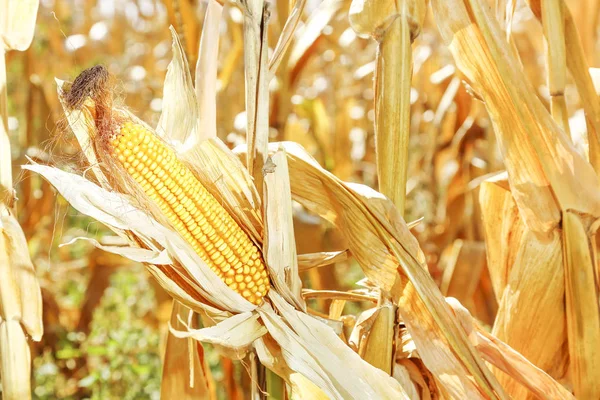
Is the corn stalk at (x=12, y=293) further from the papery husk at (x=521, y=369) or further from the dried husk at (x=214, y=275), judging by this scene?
the papery husk at (x=521, y=369)

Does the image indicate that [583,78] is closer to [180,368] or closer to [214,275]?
[214,275]

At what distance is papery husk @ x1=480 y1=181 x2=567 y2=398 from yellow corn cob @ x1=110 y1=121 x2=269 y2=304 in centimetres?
47

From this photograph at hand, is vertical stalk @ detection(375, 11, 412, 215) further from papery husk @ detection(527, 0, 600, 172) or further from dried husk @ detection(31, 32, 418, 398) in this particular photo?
papery husk @ detection(527, 0, 600, 172)

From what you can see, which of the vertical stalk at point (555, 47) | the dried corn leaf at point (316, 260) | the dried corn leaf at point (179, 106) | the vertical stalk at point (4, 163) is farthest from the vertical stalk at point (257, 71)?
the vertical stalk at point (555, 47)

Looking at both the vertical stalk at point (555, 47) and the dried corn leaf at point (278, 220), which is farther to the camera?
the vertical stalk at point (555, 47)

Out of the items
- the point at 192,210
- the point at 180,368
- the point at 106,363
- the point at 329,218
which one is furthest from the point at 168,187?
the point at 106,363

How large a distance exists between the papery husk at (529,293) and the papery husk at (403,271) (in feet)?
0.72

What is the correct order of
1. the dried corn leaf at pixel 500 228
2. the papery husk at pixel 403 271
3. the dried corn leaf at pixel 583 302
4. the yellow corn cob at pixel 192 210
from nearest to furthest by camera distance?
the yellow corn cob at pixel 192 210 → the papery husk at pixel 403 271 → the dried corn leaf at pixel 583 302 → the dried corn leaf at pixel 500 228

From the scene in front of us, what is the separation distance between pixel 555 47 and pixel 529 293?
384 mm

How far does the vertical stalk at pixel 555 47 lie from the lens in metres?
1.04

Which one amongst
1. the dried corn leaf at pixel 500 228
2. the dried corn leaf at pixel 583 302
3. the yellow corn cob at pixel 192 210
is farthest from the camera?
the dried corn leaf at pixel 500 228

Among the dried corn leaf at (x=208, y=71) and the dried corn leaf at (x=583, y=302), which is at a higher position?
the dried corn leaf at (x=208, y=71)

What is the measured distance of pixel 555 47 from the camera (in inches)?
40.8

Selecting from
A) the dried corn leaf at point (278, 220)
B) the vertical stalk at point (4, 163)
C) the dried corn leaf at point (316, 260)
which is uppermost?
the vertical stalk at point (4, 163)
